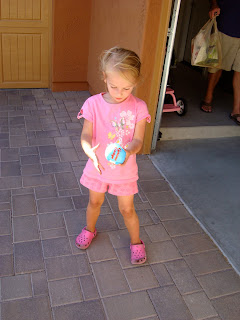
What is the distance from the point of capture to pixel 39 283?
97.9 inches

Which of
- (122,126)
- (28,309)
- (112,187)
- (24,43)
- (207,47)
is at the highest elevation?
(207,47)

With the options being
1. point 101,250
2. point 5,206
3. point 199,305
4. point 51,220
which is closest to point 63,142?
point 5,206

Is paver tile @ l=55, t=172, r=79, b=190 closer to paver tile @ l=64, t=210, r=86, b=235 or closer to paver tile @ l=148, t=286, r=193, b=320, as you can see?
paver tile @ l=64, t=210, r=86, b=235

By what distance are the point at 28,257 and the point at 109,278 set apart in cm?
63

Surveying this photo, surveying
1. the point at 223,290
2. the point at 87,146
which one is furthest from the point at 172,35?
the point at 223,290

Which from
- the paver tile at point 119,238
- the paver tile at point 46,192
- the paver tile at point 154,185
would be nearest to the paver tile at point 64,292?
the paver tile at point 119,238

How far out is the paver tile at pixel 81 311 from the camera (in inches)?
90.0

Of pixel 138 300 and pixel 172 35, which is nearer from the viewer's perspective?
pixel 138 300

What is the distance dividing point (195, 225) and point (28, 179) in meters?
1.70

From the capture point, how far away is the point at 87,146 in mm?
2229

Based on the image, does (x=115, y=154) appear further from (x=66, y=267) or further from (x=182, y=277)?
(x=182, y=277)

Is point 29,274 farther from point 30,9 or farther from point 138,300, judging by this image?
point 30,9

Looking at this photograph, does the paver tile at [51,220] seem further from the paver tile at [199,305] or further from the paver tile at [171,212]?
the paver tile at [199,305]

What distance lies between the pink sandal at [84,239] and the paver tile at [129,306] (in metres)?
0.51
